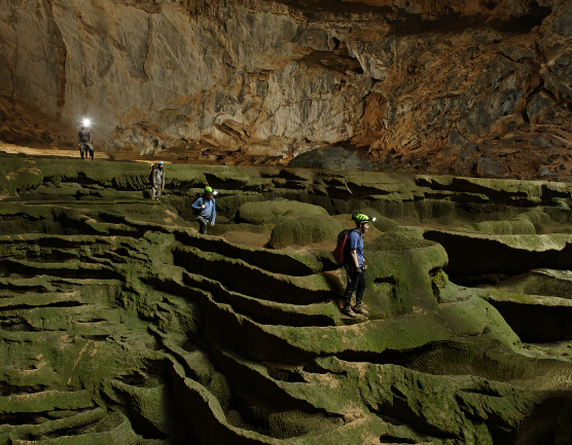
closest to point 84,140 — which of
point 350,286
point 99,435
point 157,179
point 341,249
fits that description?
point 157,179

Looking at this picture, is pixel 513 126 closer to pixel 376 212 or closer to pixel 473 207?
pixel 473 207

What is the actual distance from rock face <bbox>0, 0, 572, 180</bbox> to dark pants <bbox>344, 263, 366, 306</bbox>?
43.1 ft

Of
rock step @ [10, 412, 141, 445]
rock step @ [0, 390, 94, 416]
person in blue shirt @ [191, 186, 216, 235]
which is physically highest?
person in blue shirt @ [191, 186, 216, 235]

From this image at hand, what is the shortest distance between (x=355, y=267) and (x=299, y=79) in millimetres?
15508

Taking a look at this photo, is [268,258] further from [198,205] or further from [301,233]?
[198,205]

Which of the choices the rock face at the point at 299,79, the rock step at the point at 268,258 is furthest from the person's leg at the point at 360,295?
the rock face at the point at 299,79

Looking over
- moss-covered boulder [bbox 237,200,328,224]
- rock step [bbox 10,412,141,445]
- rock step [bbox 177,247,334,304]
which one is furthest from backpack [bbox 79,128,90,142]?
rock step [bbox 10,412,141,445]

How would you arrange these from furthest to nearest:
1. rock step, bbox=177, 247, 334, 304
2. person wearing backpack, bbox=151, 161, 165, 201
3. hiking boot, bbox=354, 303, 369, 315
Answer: person wearing backpack, bbox=151, 161, 165, 201, rock step, bbox=177, 247, 334, 304, hiking boot, bbox=354, 303, 369, 315

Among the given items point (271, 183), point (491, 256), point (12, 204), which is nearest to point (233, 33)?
point (271, 183)

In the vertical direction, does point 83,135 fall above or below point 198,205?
above

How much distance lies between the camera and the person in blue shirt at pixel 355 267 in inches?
212

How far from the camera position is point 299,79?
1888 cm

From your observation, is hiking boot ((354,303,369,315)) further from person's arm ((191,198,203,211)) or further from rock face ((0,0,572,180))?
rock face ((0,0,572,180))

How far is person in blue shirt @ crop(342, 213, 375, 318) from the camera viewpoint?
538cm
